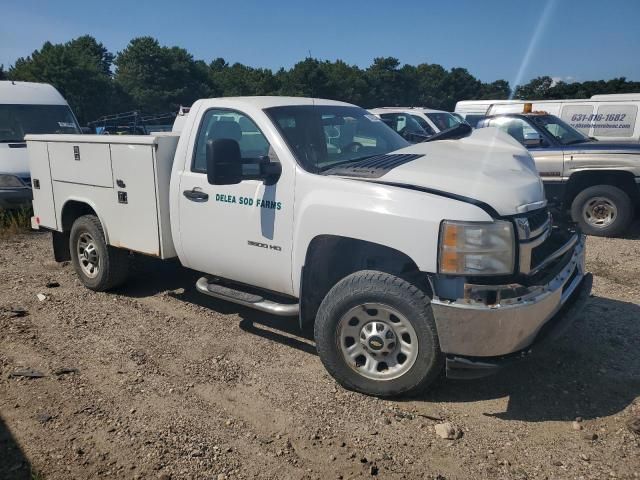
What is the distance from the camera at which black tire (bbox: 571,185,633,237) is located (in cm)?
779

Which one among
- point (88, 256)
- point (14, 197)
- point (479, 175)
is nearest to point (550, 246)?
point (479, 175)

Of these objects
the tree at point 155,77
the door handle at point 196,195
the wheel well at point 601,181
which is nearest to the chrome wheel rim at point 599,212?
the wheel well at point 601,181

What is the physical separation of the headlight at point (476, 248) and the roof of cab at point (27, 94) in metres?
9.01

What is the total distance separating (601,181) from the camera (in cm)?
805

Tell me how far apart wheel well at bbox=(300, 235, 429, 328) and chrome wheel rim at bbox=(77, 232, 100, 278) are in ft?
9.08

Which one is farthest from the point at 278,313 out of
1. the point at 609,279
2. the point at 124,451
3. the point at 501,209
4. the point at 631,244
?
the point at 631,244

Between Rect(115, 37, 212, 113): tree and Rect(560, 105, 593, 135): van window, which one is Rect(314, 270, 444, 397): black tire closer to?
Rect(560, 105, 593, 135): van window

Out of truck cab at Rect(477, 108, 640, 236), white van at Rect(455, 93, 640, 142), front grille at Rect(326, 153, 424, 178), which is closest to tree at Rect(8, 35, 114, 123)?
white van at Rect(455, 93, 640, 142)

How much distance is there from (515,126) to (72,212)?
665cm

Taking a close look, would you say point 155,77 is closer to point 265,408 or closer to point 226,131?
point 226,131

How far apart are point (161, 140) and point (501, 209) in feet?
9.48

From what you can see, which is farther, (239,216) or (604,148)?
(604,148)

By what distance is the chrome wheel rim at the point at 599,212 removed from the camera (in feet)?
26.0

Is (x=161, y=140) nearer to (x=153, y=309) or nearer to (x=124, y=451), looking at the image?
(x=153, y=309)
